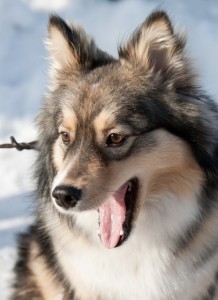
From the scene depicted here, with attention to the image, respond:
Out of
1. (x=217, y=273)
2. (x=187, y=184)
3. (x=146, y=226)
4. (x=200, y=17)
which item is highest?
(x=200, y=17)

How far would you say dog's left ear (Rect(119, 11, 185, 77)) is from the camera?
249 centimetres

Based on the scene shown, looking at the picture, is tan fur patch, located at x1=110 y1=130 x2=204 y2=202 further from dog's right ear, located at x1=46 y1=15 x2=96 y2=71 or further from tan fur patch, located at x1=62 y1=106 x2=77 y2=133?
dog's right ear, located at x1=46 y1=15 x2=96 y2=71

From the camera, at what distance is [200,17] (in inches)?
208

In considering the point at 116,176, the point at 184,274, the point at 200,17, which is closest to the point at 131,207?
the point at 116,176

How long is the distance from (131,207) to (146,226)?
0.70 ft

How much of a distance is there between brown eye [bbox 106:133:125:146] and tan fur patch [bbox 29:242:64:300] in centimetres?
94

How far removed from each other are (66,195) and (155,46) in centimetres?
78

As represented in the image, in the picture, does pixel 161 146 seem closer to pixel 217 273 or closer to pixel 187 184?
pixel 187 184

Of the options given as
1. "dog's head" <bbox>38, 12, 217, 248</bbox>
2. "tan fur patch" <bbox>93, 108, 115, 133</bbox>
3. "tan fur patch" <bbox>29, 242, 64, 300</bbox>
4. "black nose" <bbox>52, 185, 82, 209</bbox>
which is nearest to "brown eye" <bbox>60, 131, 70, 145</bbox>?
"dog's head" <bbox>38, 12, 217, 248</bbox>

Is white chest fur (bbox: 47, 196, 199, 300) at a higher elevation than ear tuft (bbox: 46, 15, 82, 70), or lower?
lower

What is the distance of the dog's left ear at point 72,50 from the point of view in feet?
8.95

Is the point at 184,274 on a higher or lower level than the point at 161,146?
lower

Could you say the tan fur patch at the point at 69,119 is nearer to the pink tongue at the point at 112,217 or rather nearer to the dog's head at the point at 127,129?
the dog's head at the point at 127,129

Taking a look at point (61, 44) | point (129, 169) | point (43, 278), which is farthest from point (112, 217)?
point (61, 44)
